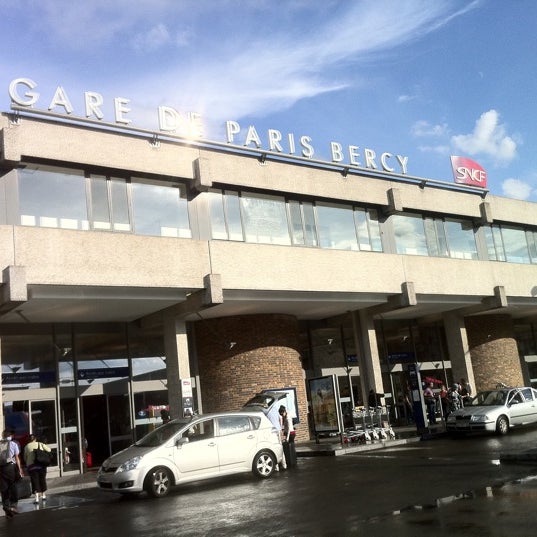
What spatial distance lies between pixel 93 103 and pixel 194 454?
10612 mm

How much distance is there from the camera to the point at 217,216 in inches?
810

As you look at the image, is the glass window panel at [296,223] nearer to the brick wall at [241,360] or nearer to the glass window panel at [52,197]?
the brick wall at [241,360]

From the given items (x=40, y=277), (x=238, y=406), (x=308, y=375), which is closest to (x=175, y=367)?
(x=238, y=406)

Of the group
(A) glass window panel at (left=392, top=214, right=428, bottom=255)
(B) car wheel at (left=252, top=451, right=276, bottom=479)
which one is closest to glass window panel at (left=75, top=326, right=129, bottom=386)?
(B) car wheel at (left=252, top=451, right=276, bottom=479)

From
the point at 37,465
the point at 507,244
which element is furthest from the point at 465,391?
the point at 37,465

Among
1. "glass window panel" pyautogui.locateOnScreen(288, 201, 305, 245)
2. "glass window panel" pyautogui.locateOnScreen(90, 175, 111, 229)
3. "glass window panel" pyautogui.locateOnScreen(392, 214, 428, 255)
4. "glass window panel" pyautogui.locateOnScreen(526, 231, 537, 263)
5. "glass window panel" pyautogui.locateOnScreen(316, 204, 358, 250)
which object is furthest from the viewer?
"glass window panel" pyautogui.locateOnScreen(526, 231, 537, 263)

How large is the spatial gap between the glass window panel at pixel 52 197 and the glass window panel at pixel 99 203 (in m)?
0.25

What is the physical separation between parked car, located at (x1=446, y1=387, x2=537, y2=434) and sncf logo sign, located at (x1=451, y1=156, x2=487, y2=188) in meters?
10.3

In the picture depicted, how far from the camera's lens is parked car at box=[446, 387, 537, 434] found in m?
20.1

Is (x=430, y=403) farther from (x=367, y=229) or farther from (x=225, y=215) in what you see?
(x=225, y=215)

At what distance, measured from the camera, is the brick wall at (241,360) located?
22203 mm

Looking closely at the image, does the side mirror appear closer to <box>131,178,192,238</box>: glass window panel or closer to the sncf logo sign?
<box>131,178,192,238</box>: glass window panel

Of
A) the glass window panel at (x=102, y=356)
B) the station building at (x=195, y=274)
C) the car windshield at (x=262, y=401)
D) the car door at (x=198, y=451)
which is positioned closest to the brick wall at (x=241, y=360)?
the station building at (x=195, y=274)

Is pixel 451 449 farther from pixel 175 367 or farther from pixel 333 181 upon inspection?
pixel 333 181
